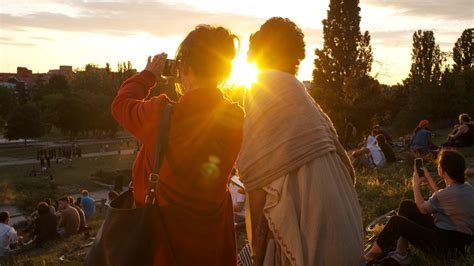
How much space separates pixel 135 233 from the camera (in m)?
2.39

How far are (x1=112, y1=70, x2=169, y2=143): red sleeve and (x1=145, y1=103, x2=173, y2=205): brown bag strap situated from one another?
0.03 m

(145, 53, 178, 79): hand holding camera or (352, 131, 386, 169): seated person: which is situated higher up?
(145, 53, 178, 79): hand holding camera

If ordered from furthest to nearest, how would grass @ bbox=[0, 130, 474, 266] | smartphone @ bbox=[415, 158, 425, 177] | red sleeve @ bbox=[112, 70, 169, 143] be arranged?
grass @ bbox=[0, 130, 474, 266]
smartphone @ bbox=[415, 158, 425, 177]
red sleeve @ bbox=[112, 70, 169, 143]

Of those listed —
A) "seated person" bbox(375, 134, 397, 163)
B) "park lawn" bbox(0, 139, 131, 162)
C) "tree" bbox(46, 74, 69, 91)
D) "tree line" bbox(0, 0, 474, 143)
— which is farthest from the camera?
"tree" bbox(46, 74, 69, 91)

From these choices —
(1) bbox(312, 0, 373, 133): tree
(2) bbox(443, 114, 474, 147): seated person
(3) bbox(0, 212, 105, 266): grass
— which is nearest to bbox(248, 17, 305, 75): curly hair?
(3) bbox(0, 212, 105, 266): grass

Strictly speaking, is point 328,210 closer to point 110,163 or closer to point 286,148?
point 286,148

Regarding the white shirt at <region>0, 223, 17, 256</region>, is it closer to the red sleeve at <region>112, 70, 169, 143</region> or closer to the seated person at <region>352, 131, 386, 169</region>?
the seated person at <region>352, 131, 386, 169</region>

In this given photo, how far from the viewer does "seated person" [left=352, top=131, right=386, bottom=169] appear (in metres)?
14.4

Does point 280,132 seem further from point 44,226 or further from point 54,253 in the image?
point 44,226

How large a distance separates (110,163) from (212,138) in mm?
40164

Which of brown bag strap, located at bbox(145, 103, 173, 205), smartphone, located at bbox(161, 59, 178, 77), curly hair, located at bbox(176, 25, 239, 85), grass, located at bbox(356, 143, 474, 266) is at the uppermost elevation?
curly hair, located at bbox(176, 25, 239, 85)

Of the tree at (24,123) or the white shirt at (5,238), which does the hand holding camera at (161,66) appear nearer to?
the white shirt at (5,238)

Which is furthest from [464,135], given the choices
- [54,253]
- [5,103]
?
[5,103]

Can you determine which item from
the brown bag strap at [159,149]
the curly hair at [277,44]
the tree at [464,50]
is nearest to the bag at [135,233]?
the brown bag strap at [159,149]
